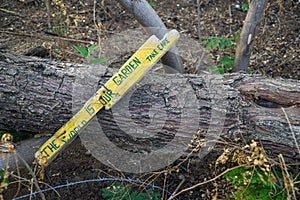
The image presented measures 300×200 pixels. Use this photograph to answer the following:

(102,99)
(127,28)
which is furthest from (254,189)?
(127,28)

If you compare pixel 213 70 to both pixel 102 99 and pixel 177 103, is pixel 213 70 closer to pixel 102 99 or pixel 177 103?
pixel 177 103

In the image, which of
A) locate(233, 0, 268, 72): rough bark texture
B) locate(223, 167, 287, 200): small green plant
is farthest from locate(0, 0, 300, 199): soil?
locate(223, 167, 287, 200): small green plant

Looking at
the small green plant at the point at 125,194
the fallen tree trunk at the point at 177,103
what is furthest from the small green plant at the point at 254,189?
the small green plant at the point at 125,194

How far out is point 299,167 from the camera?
6.52 feet

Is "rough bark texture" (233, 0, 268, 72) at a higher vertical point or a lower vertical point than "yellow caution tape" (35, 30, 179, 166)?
lower

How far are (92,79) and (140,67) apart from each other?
24 centimetres

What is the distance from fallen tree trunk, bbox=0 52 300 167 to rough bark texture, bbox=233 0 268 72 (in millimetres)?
579

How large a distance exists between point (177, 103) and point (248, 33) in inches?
33.7

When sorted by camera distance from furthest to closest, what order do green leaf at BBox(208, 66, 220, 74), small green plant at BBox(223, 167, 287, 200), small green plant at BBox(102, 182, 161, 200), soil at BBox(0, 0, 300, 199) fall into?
soil at BBox(0, 0, 300, 199), green leaf at BBox(208, 66, 220, 74), small green plant at BBox(102, 182, 161, 200), small green plant at BBox(223, 167, 287, 200)

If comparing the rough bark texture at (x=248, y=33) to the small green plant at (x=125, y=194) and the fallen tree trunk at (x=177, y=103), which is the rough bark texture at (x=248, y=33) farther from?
the small green plant at (x=125, y=194)

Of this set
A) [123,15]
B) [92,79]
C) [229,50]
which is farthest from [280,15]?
[92,79]

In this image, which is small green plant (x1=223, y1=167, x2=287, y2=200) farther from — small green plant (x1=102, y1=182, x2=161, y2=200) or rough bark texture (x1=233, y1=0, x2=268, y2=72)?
rough bark texture (x1=233, y1=0, x2=268, y2=72)

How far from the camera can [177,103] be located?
1981 millimetres

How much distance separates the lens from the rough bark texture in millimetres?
2469
